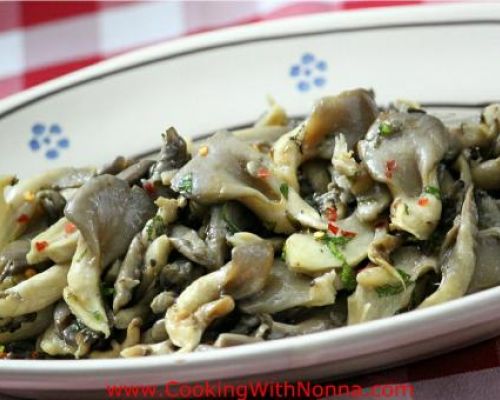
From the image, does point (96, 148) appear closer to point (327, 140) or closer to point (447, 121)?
point (327, 140)

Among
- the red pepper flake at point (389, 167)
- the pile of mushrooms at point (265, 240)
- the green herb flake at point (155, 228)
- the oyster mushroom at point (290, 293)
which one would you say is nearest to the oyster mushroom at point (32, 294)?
the pile of mushrooms at point (265, 240)

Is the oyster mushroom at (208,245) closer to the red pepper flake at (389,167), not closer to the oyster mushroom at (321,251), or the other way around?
the oyster mushroom at (321,251)

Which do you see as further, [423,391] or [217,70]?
[217,70]

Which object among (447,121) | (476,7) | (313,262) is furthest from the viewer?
(476,7)

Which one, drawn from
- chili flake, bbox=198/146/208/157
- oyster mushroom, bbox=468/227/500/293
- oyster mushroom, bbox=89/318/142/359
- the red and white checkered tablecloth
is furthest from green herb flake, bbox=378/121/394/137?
the red and white checkered tablecloth

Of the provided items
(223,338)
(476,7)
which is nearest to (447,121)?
(476,7)

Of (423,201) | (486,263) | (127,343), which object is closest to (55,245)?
(127,343)

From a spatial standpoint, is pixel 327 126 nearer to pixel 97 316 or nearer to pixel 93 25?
pixel 97 316
